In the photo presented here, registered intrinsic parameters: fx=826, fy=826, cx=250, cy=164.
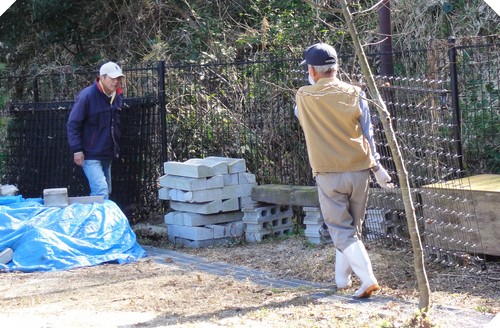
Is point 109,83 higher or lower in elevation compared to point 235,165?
higher

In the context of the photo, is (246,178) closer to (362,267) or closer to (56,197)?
(56,197)

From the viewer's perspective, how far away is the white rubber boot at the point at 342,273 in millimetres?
6861

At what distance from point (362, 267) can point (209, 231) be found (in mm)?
3359

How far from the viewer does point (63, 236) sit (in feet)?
28.8

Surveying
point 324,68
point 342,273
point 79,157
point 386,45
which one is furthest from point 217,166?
point 324,68

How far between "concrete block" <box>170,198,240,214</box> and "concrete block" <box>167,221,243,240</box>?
0.65 feet

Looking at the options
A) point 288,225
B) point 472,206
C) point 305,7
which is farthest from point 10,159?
point 472,206

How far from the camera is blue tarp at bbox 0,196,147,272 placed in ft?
28.3

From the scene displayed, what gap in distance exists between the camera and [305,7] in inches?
544

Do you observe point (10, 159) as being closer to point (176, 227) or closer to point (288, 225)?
point (176, 227)

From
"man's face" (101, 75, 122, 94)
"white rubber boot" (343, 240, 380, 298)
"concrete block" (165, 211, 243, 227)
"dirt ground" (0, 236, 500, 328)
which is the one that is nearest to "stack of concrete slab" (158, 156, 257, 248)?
"concrete block" (165, 211, 243, 227)

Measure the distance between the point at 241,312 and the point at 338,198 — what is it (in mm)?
1195

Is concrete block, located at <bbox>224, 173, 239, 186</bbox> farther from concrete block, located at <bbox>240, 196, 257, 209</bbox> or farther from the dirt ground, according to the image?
the dirt ground

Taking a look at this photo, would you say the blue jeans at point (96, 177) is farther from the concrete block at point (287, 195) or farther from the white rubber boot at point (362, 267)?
the white rubber boot at point (362, 267)
